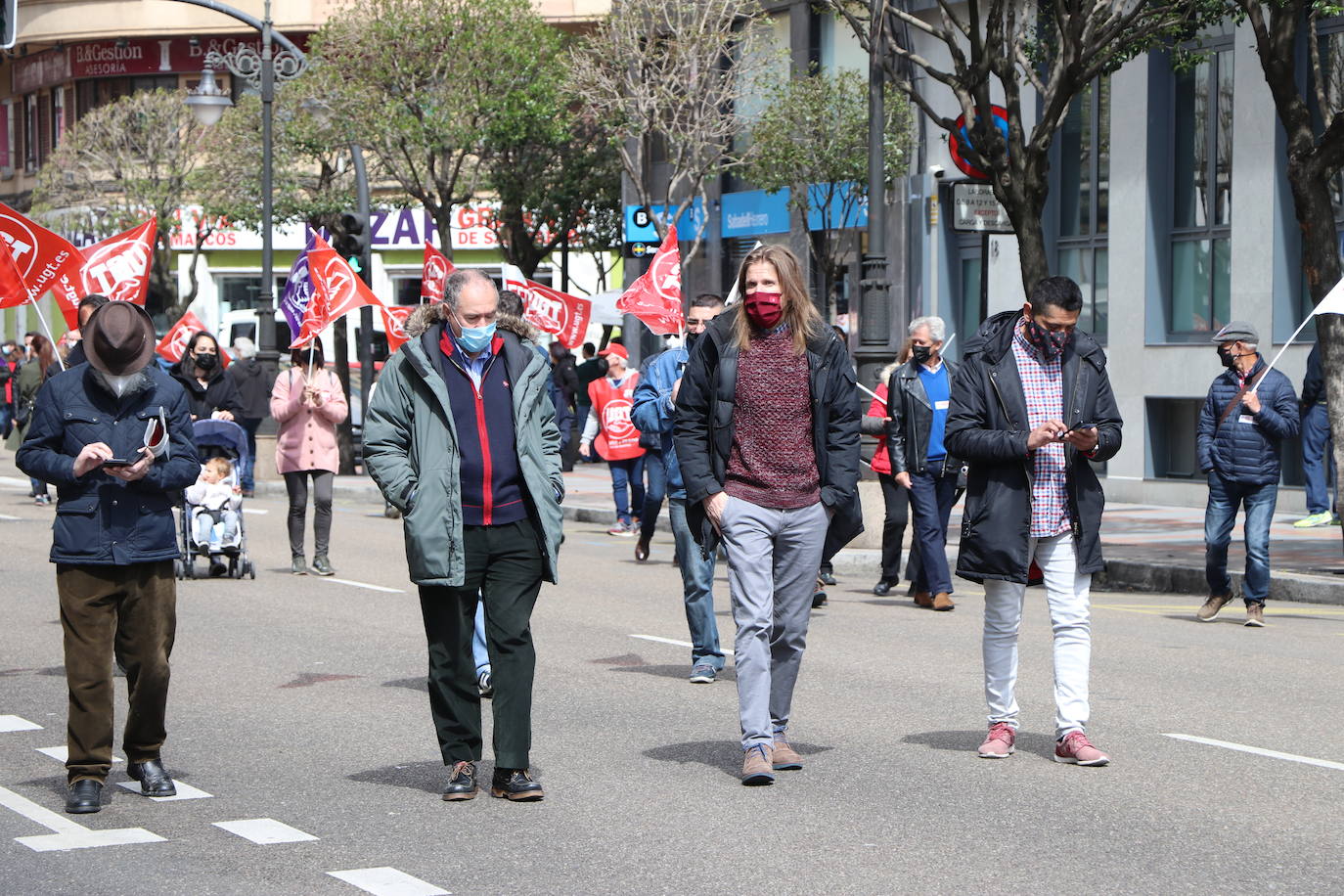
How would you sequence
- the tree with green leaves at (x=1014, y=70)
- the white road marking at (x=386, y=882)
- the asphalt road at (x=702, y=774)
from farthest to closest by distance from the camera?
the tree with green leaves at (x=1014, y=70), the asphalt road at (x=702, y=774), the white road marking at (x=386, y=882)

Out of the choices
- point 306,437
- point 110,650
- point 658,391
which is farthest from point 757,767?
point 306,437

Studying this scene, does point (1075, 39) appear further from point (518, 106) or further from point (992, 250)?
point (518, 106)

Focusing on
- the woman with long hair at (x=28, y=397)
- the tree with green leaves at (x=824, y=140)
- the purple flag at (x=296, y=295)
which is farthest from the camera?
the tree with green leaves at (x=824, y=140)

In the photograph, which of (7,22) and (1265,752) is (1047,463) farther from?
(7,22)

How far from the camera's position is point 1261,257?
70.7 feet

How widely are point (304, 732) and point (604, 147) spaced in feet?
94.2

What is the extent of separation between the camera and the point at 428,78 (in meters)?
31.3

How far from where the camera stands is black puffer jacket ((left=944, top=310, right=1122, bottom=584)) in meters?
A: 7.76

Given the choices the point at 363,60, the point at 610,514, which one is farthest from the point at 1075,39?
the point at 363,60

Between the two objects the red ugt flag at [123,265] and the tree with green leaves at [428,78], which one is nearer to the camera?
the red ugt flag at [123,265]

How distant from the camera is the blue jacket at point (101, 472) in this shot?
698cm

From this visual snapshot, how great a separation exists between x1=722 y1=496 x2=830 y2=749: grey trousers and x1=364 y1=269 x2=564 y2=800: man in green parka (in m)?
0.69

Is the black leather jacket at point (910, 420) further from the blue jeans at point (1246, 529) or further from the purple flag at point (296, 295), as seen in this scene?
the purple flag at point (296, 295)

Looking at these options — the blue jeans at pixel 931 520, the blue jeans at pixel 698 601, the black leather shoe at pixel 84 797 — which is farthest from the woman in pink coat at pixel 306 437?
the black leather shoe at pixel 84 797
